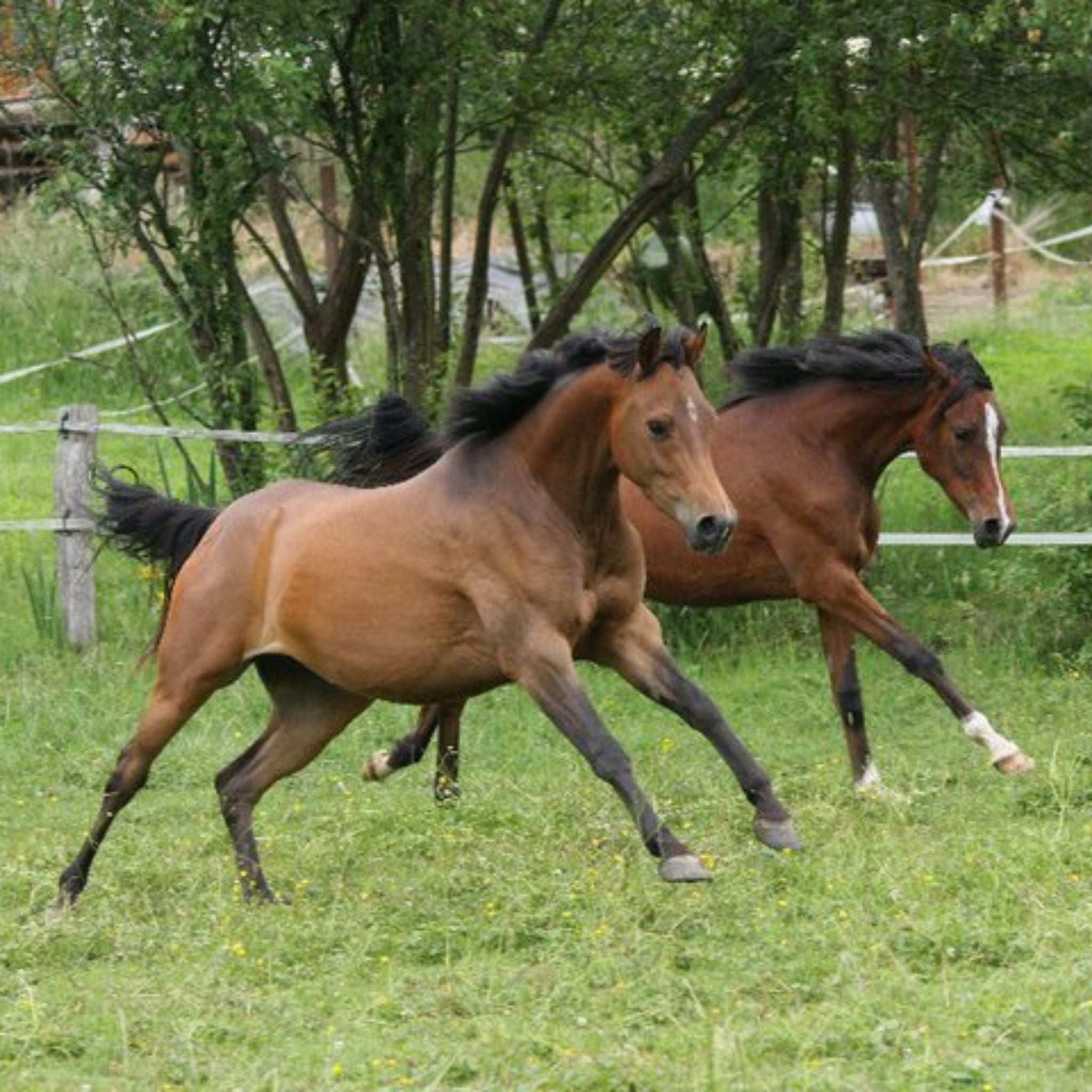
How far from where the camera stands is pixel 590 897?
711cm

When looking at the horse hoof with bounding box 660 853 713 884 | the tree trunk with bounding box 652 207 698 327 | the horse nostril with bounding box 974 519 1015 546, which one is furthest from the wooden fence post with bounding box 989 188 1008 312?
the horse hoof with bounding box 660 853 713 884

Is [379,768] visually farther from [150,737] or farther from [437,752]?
[150,737]

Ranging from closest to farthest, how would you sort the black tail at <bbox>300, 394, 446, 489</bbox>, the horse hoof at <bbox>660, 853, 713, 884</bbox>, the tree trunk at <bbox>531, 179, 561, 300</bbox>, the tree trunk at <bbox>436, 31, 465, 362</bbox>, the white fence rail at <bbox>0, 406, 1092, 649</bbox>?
1. the horse hoof at <bbox>660, 853, 713, 884</bbox>
2. the black tail at <bbox>300, 394, 446, 489</bbox>
3. the white fence rail at <bbox>0, 406, 1092, 649</bbox>
4. the tree trunk at <bbox>436, 31, 465, 362</bbox>
5. the tree trunk at <bbox>531, 179, 561, 300</bbox>

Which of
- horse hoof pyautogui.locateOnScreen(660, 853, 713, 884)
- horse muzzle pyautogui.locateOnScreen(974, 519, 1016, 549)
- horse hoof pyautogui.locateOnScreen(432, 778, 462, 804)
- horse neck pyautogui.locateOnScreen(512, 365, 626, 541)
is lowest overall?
horse hoof pyautogui.locateOnScreen(432, 778, 462, 804)

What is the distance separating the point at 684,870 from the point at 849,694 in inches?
111

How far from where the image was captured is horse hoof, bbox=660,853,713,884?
279 inches

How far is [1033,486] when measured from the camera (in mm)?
12945

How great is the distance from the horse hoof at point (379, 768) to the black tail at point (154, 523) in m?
1.26

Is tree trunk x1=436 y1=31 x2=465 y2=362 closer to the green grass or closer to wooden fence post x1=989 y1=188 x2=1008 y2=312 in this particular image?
the green grass

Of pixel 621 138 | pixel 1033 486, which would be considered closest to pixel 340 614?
pixel 1033 486

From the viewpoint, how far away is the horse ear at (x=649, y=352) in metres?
7.39

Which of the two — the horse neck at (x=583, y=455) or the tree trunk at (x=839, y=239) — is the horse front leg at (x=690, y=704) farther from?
the tree trunk at (x=839, y=239)

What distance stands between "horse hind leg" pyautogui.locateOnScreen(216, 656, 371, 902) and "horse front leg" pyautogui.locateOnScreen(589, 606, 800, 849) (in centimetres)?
108

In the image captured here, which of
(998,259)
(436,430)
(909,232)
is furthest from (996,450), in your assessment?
Answer: (998,259)
